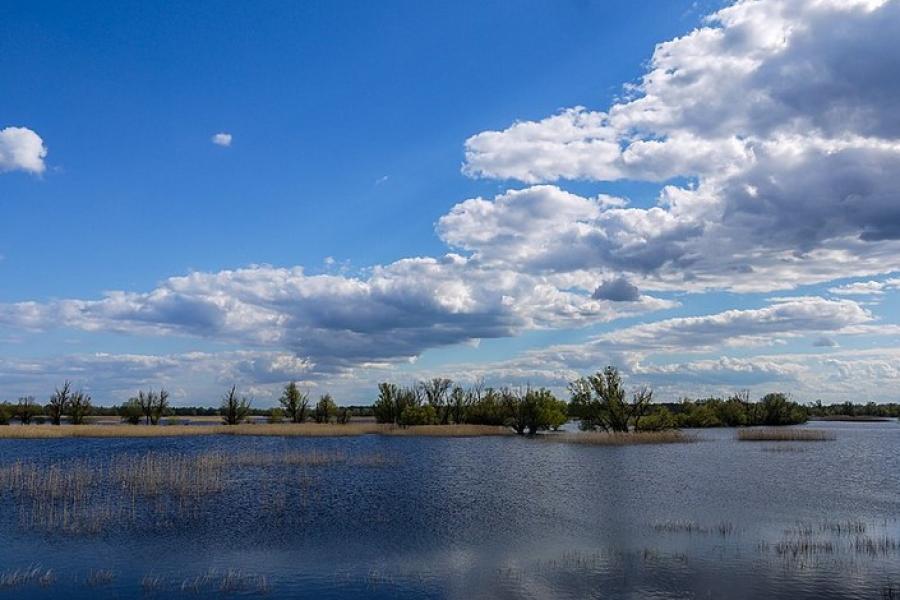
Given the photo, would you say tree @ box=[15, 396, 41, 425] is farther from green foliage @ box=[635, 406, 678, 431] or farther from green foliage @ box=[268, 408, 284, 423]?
green foliage @ box=[635, 406, 678, 431]

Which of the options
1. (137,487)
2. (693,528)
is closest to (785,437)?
(693,528)

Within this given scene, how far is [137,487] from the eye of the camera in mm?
30734

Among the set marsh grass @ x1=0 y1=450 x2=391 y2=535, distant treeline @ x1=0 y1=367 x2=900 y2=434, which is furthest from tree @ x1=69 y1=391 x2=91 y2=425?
marsh grass @ x1=0 y1=450 x2=391 y2=535

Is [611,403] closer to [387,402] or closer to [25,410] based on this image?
[387,402]

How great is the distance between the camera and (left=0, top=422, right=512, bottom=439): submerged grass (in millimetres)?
65125

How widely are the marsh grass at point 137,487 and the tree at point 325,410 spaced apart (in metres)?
50.4

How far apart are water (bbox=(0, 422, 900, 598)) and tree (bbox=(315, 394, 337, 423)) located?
5714 centimetres

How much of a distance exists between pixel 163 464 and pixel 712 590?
31.8m

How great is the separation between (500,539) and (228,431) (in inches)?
2316

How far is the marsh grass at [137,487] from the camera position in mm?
24031

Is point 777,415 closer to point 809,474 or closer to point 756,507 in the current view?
point 809,474

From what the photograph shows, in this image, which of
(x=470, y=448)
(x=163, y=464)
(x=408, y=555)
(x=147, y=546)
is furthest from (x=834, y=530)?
(x=470, y=448)

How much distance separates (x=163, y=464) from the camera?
3881 centimetres

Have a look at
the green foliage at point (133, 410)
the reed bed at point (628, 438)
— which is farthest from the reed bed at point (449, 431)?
the green foliage at point (133, 410)
